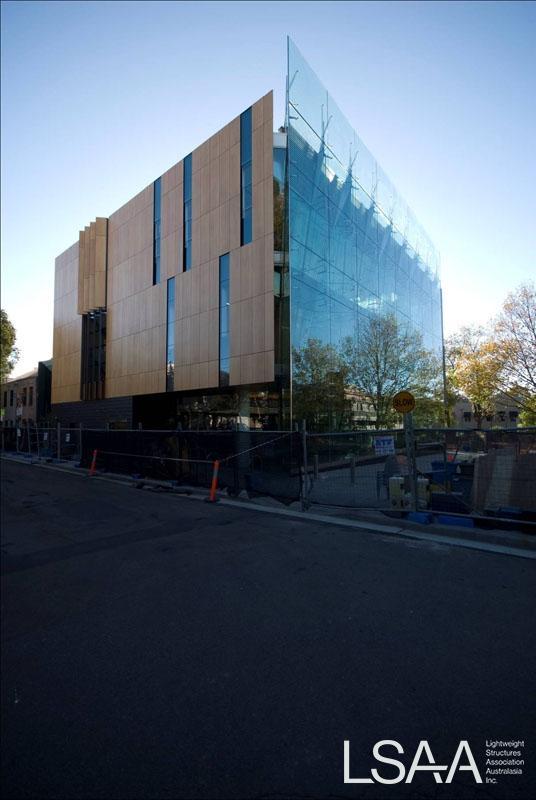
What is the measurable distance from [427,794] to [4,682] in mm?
3243

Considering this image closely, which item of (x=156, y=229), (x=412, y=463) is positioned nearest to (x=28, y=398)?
(x=156, y=229)

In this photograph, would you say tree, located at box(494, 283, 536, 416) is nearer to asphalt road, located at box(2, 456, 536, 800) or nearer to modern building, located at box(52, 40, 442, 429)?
modern building, located at box(52, 40, 442, 429)

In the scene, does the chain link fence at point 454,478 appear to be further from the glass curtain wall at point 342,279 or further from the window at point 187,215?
the window at point 187,215

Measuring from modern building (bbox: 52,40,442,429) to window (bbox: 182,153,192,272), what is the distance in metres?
0.09

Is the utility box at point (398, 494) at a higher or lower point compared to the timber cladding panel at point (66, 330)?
lower

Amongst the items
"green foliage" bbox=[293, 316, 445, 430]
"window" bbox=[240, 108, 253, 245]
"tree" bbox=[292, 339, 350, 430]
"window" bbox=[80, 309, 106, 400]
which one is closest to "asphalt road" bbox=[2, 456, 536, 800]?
"tree" bbox=[292, 339, 350, 430]

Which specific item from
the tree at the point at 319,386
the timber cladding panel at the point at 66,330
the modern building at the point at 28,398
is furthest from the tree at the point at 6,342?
the tree at the point at 319,386

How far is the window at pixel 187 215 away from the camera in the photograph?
26172mm

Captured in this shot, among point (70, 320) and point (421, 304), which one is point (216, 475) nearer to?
point (421, 304)

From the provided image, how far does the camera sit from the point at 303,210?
20.4m

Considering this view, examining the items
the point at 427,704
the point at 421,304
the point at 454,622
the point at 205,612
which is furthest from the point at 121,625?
the point at 421,304

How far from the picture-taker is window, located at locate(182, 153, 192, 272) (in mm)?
26172

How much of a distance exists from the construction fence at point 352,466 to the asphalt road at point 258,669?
197cm

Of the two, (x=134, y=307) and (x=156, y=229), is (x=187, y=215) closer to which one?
(x=156, y=229)
